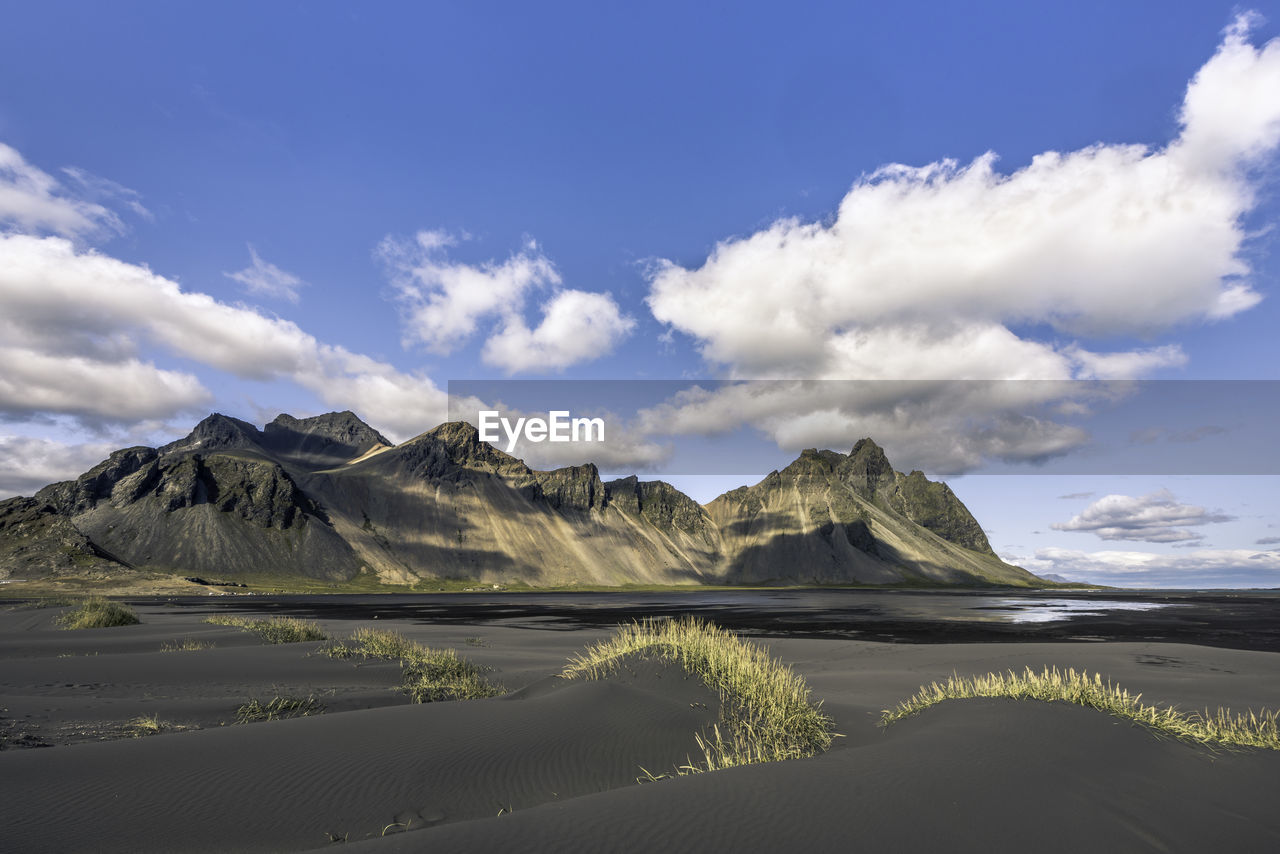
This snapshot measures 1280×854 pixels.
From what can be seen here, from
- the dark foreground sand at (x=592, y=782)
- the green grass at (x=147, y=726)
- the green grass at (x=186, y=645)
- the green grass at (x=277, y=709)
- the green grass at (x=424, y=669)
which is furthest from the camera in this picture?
the green grass at (x=186, y=645)

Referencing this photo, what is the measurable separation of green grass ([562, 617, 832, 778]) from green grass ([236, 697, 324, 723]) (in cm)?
497

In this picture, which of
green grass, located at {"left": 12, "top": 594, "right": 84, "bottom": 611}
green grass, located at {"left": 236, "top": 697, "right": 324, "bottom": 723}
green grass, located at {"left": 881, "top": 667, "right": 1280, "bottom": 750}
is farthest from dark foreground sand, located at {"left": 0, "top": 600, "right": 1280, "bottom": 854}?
green grass, located at {"left": 12, "top": 594, "right": 84, "bottom": 611}

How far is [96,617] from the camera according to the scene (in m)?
29.8

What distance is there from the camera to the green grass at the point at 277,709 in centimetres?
1118

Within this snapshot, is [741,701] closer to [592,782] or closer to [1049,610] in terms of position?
[592,782]

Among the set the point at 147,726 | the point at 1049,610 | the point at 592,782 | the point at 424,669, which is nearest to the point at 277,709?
the point at 147,726

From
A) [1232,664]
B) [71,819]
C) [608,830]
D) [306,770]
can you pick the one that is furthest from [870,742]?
[1232,664]

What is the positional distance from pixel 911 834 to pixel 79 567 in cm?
14753

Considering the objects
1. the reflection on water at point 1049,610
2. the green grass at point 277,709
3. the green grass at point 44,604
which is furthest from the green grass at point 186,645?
the reflection on water at point 1049,610

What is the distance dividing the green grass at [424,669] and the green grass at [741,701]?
2.46m

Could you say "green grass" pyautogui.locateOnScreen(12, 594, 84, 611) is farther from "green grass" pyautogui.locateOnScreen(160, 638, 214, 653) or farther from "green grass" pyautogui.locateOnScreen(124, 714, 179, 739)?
"green grass" pyautogui.locateOnScreen(124, 714, 179, 739)

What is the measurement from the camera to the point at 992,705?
9523mm

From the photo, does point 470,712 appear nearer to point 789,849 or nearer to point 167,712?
point 167,712

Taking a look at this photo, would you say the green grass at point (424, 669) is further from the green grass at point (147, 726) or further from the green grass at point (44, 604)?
the green grass at point (44, 604)
